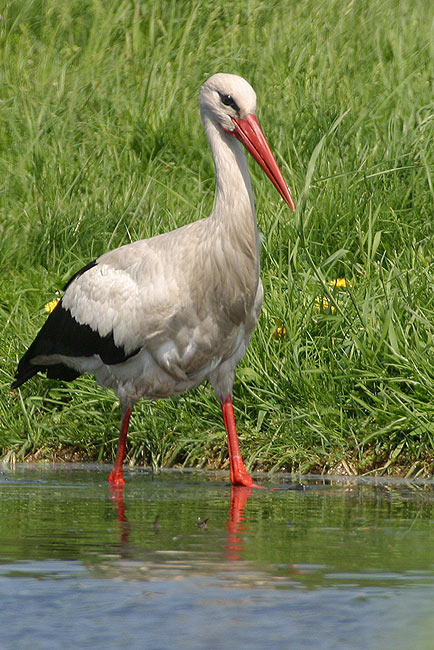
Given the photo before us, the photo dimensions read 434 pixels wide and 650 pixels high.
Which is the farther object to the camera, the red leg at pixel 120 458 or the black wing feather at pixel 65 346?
the black wing feather at pixel 65 346

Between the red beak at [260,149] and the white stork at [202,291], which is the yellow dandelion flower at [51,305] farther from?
the red beak at [260,149]

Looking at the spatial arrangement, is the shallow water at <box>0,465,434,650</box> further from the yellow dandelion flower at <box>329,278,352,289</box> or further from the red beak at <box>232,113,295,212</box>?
the yellow dandelion flower at <box>329,278,352,289</box>

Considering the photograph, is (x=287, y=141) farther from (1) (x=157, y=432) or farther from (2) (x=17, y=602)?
(2) (x=17, y=602)

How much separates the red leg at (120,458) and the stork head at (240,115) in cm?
129

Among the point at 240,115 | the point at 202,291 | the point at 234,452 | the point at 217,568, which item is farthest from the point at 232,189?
the point at 217,568

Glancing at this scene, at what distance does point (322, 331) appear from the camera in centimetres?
627

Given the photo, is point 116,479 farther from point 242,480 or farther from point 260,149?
point 260,149

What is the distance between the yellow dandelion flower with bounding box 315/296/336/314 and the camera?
628 centimetres

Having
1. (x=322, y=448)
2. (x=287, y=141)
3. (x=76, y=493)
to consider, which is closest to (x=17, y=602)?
(x=76, y=493)

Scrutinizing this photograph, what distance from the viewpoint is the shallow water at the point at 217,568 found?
2.85m

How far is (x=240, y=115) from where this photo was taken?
5594 mm

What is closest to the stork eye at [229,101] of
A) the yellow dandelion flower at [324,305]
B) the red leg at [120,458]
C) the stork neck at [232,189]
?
the stork neck at [232,189]

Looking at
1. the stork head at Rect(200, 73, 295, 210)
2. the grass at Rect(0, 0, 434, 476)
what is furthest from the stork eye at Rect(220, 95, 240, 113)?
the grass at Rect(0, 0, 434, 476)

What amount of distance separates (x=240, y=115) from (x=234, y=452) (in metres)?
1.47
